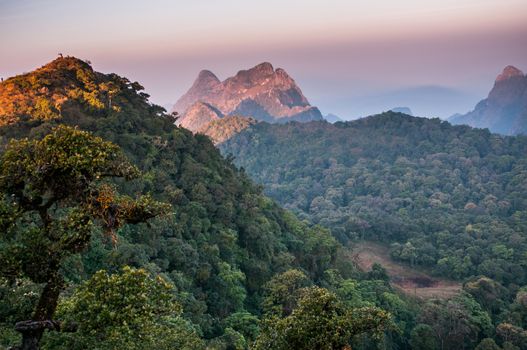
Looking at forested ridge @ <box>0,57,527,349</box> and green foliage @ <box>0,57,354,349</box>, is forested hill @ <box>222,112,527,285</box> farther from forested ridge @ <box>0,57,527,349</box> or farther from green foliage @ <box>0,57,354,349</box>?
green foliage @ <box>0,57,354,349</box>

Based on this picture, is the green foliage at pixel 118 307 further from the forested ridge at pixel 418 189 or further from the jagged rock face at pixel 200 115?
the jagged rock face at pixel 200 115

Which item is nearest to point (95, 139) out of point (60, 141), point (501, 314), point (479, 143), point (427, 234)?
point (60, 141)

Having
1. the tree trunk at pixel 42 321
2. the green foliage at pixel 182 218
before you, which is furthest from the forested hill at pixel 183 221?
the tree trunk at pixel 42 321

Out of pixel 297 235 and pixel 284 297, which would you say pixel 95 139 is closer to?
pixel 284 297

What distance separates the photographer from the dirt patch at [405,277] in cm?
4675

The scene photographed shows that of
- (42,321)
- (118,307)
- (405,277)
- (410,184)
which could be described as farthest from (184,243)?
(410,184)

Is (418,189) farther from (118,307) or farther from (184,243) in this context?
(118,307)

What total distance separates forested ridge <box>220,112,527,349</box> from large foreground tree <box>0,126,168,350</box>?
1146 inches

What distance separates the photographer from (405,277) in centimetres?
5250

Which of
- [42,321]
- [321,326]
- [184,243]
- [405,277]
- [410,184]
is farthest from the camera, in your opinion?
[410,184]

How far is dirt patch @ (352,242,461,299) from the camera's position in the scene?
46.8m

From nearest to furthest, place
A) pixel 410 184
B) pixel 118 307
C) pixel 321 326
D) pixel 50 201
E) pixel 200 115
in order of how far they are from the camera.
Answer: pixel 118 307 < pixel 50 201 < pixel 321 326 < pixel 410 184 < pixel 200 115

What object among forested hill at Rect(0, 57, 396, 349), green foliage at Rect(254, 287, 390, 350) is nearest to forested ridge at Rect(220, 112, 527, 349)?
forested hill at Rect(0, 57, 396, 349)

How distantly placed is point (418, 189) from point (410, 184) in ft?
6.10
